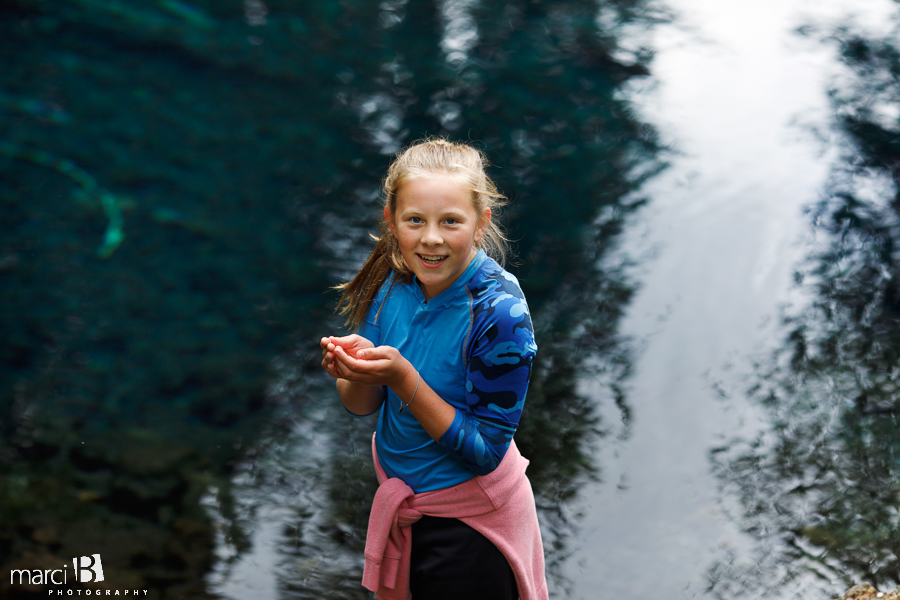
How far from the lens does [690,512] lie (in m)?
2.93

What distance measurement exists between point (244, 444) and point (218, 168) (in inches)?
76.4

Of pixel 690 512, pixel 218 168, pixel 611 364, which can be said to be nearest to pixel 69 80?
pixel 218 168

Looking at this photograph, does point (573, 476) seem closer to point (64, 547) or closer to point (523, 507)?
point (523, 507)

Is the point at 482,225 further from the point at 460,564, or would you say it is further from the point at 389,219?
the point at 460,564

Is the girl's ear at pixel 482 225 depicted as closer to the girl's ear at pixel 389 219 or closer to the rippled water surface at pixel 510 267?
the girl's ear at pixel 389 219

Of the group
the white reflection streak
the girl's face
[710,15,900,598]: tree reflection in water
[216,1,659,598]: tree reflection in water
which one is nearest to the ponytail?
the girl's face

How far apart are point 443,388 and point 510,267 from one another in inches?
111

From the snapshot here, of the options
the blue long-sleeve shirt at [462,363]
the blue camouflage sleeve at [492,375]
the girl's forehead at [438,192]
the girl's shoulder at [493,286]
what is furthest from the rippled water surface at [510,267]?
the girl's forehead at [438,192]

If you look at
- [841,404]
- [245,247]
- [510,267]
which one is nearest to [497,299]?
[841,404]

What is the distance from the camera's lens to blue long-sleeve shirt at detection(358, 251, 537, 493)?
128 cm

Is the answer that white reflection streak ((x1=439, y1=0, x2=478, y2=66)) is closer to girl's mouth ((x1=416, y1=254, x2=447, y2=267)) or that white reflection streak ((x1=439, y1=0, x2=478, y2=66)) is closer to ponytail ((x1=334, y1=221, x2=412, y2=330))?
ponytail ((x1=334, y1=221, x2=412, y2=330))

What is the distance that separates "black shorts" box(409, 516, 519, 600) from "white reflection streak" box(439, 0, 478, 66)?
4163mm

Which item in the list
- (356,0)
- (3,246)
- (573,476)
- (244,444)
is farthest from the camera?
(356,0)

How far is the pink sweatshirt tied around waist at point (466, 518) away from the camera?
4.55 feet
